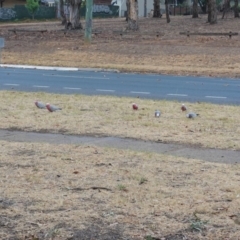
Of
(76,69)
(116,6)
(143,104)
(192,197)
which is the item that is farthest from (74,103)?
(116,6)

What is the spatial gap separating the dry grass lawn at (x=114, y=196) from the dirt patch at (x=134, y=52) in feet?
62.6

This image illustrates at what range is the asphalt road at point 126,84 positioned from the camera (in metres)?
19.5

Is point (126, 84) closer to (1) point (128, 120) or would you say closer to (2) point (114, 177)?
(1) point (128, 120)

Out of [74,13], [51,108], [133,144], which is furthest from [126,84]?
[74,13]

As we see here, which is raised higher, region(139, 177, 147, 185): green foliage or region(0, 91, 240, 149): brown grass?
region(139, 177, 147, 185): green foliage

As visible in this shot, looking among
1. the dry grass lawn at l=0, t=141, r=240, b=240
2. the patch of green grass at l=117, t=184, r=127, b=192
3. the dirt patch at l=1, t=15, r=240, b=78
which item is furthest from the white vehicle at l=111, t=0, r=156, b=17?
the patch of green grass at l=117, t=184, r=127, b=192

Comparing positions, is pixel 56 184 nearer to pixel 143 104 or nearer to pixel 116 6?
pixel 143 104

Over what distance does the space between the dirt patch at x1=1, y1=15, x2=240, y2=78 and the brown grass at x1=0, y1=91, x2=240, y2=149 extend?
502 inches

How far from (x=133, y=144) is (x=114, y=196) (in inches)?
142

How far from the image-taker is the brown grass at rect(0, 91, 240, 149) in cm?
1191

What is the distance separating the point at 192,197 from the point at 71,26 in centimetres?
4506

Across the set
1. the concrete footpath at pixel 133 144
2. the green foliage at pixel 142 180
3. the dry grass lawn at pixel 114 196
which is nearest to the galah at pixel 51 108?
the concrete footpath at pixel 133 144

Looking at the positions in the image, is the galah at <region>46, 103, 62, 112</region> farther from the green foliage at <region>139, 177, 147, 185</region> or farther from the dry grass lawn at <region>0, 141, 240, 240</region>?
the green foliage at <region>139, 177, 147, 185</region>

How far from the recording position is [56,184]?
8.14 meters
